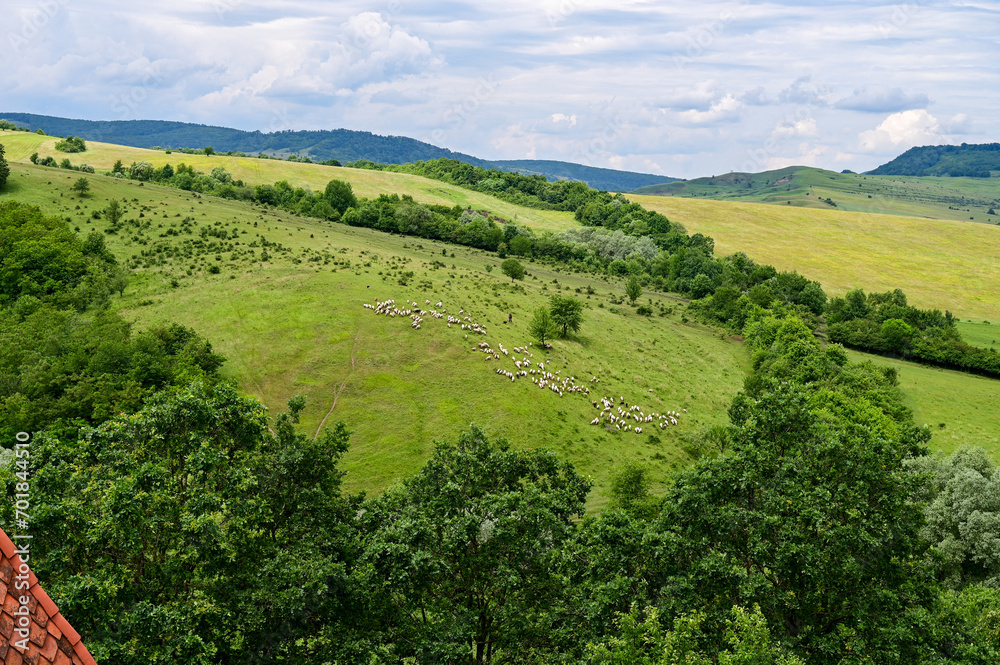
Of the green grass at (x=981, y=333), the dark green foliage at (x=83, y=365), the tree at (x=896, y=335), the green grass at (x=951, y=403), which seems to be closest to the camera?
the dark green foliage at (x=83, y=365)

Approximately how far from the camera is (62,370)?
62.1 metres

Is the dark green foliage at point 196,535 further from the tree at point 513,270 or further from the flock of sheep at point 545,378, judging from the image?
the tree at point 513,270

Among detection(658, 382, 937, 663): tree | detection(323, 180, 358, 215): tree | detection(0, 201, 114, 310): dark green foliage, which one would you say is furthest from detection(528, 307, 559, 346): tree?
detection(323, 180, 358, 215): tree

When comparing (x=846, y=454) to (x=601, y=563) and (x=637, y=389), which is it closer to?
(x=601, y=563)

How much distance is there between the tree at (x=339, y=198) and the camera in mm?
181125

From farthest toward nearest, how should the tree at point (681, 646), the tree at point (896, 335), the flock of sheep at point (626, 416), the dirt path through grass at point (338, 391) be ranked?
the tree at point (896, 335) < the flock of sheep at point (626, 416) < the dirt path through grass at point (338, 391) < the tree at point (681, 646)

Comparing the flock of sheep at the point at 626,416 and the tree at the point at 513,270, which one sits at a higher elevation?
the tree at the point at 513,270

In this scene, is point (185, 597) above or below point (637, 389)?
above

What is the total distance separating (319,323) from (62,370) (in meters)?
28.4

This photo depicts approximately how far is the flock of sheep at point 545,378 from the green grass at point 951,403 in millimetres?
36567

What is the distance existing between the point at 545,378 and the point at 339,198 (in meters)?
126

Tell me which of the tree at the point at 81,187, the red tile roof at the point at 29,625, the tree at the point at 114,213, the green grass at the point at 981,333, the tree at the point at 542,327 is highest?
the tree at the point at 81,187

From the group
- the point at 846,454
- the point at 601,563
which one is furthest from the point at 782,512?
the point at 601,563

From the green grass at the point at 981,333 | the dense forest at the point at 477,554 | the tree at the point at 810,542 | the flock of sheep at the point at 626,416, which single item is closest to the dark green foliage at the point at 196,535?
the dense forest at the point at 477,554
